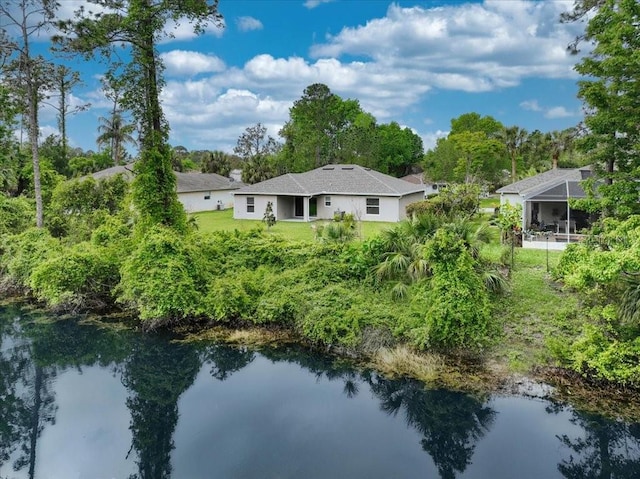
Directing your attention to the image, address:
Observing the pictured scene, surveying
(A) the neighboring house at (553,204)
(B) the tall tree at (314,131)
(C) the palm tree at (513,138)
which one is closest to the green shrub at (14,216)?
(A) the neighboring house at (553,204)

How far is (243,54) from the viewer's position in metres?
28.9

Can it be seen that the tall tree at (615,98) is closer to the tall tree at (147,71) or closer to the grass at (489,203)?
the tall tree at (147,71)

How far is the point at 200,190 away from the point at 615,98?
108 ft

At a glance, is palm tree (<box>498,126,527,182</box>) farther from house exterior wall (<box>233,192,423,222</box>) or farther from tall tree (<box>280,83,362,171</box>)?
house exterior wall (<box>233,192,423,222</box>)

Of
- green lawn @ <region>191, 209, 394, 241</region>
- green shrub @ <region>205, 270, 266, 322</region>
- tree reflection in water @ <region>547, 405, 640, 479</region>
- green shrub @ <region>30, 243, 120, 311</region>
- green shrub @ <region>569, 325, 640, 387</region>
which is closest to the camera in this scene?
tree reflection in water @ <region>547, 405, 640, 479</region>

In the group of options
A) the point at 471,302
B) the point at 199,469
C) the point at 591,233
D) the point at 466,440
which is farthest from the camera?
the point at 591,233

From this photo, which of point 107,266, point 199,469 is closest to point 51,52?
point 107,266

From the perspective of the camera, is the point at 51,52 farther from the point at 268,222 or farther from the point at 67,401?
the point at 67,401

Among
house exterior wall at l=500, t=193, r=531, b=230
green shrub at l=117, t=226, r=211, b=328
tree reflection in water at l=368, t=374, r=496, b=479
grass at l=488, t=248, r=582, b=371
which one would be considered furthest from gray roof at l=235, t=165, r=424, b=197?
tree reflection in water at l=368, t=374, r=496, b=479

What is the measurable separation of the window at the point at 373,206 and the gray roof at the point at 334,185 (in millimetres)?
563

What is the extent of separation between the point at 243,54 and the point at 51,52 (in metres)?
11.2

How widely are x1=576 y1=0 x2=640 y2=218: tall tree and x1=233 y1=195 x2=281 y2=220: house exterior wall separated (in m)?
23.1

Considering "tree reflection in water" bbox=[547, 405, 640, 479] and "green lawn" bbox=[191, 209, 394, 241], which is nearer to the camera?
"tree reflection in water" bbox=[547, 405, 640, 479]

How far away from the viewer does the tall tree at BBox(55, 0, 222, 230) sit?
17828 millimetres
